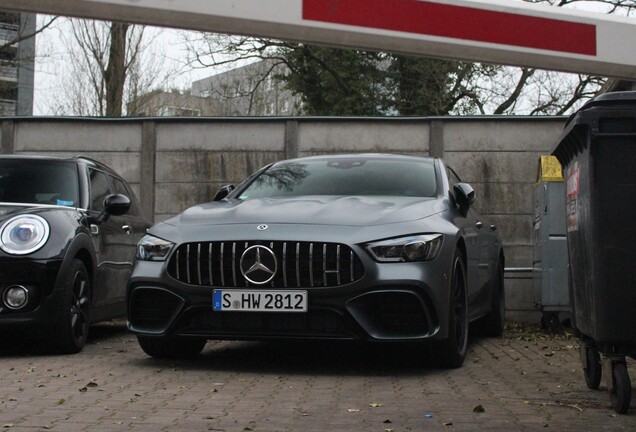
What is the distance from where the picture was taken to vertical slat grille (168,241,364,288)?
633cm

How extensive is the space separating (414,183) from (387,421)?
10.5 ft

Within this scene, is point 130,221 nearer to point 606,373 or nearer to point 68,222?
point 68,222

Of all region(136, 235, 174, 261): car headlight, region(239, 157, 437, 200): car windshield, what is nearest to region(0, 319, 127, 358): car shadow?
region(136, 235, 174, 261): car headlight

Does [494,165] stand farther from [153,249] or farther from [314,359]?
[153,249]

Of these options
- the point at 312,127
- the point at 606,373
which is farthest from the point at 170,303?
the point at 312,127

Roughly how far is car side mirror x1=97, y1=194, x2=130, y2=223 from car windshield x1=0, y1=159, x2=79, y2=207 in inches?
9.7

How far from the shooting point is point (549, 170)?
10359mm

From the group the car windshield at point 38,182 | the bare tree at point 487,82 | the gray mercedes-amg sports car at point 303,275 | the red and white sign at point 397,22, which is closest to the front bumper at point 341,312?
the gray mercedes-amg sports car at point 303,275

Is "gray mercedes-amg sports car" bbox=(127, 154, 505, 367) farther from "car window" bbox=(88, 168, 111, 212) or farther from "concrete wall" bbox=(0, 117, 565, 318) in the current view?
"concrete wall" bbox=(0, 117, 565, 318)

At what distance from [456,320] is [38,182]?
3687mm

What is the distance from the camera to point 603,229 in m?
5.01

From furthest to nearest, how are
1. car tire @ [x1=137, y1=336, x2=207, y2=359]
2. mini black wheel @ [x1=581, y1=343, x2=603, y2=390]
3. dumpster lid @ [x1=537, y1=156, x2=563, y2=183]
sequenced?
dumpster lid @ [x1=537, y1=156, x2=563, y2=183] < car tire @ [x1=137, y1=336, x2=207, y2=359] < mini black wheel @ [x1=581, y1=343, x2=603, y2=390]

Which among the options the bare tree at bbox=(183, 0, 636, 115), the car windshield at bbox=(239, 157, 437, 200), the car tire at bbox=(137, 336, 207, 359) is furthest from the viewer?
the bare tree at bbox=(183, 0, 636, 115)

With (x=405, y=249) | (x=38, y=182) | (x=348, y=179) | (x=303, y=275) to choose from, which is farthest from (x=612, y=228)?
(x=38, y=182)
